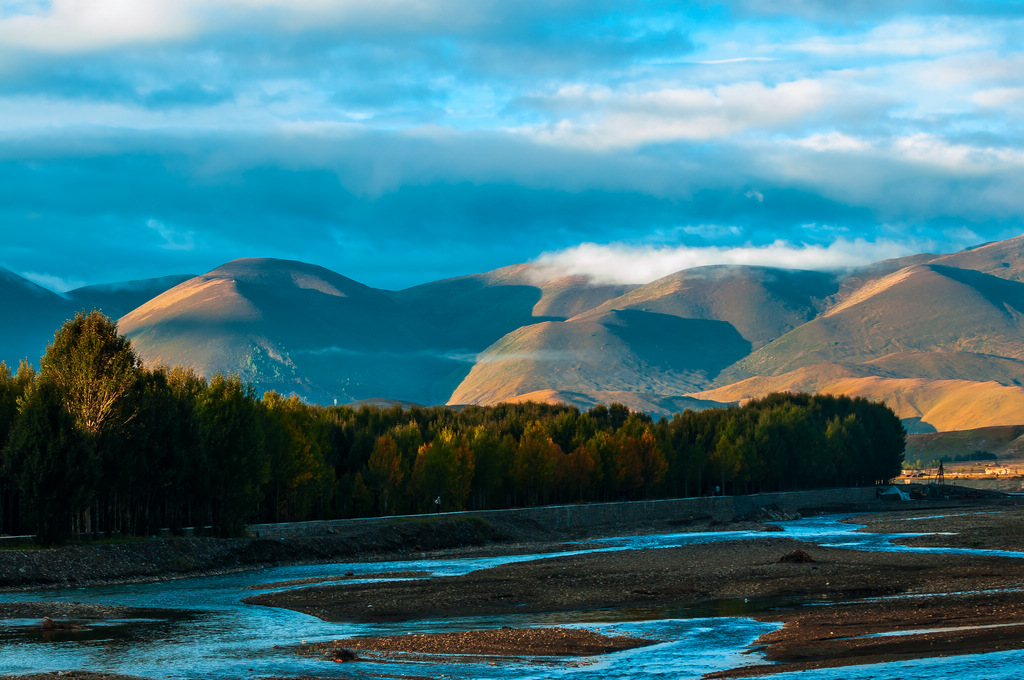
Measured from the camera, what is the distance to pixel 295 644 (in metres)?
40.4

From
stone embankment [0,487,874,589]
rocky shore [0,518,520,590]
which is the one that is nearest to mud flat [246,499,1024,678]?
rocky shore [0,518,520,590]

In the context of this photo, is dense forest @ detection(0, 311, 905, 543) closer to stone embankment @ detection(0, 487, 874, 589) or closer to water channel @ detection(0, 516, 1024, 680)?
stone embankment @ detection(0, 487, 874, 589)

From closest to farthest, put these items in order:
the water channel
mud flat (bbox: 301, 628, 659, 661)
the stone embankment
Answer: the water channel < mud flat (bbox: 301, 628, 659, 661) < the stone embankment

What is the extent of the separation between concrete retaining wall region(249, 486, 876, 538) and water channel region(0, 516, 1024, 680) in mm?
29789

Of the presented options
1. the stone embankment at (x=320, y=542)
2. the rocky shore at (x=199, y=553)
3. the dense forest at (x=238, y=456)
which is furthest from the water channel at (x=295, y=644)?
the dense forest at (x=238, y=456)

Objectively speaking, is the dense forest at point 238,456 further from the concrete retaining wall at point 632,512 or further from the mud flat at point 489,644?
the mud flat at point 489,644

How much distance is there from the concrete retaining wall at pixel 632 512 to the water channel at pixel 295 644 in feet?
97.7

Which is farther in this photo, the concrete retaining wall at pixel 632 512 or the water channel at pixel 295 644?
the concrete retaining wall at pixel 632 512

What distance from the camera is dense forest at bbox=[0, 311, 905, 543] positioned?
230ft

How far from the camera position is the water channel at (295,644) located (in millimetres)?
33156

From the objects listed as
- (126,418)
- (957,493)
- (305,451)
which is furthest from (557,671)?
(957,493)

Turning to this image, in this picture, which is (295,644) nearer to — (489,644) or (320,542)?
(489,644)

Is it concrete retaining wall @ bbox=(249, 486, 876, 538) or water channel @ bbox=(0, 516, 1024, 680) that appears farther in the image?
concrete retaining wall @ bbox=(249, 486, 876, 538)

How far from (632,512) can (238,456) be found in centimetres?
6610
